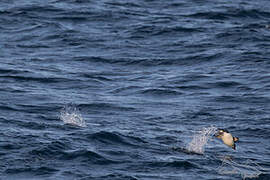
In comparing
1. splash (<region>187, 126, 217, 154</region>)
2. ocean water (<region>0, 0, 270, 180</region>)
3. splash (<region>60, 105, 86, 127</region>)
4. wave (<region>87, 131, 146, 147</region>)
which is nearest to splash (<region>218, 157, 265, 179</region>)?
ocean water (<region>0, 0, 270, 180</region>)

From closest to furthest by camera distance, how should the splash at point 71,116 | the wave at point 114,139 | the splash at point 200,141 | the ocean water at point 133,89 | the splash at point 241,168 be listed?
the splash at point 241,168 → the ocean water at point 133,89 → the splash at point 200,141 → the wave at point 114,139 → the splash at point 71,116

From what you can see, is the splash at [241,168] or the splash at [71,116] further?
the splash at [71,116]

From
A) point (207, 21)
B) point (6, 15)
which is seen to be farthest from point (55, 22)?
point (207, 21)

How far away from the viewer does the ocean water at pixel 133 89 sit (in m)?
15.6

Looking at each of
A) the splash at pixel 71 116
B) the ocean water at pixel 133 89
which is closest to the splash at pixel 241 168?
the ocean water at pixel 133 89

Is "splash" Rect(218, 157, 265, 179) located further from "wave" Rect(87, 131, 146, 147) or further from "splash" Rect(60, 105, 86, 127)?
"splash" Rect(60, 105, 86, 127)

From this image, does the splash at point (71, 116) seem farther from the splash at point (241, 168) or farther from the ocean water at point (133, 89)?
the splash at point (241, 168)

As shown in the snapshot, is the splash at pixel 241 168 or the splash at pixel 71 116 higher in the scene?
the splash at pixel 71 116

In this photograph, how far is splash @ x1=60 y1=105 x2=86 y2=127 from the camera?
1860 centimetres

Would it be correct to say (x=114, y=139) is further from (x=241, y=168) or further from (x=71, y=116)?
(x=241, y=168)

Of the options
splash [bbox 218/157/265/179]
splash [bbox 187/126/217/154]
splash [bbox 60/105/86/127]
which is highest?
splash [bbox 60/105/86/127]

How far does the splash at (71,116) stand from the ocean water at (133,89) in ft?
0.17

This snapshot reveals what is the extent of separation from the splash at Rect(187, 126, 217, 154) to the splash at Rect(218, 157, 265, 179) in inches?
33.2

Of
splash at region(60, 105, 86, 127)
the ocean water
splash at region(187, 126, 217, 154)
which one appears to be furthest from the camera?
splash at region(60, 105, 86, 127)
